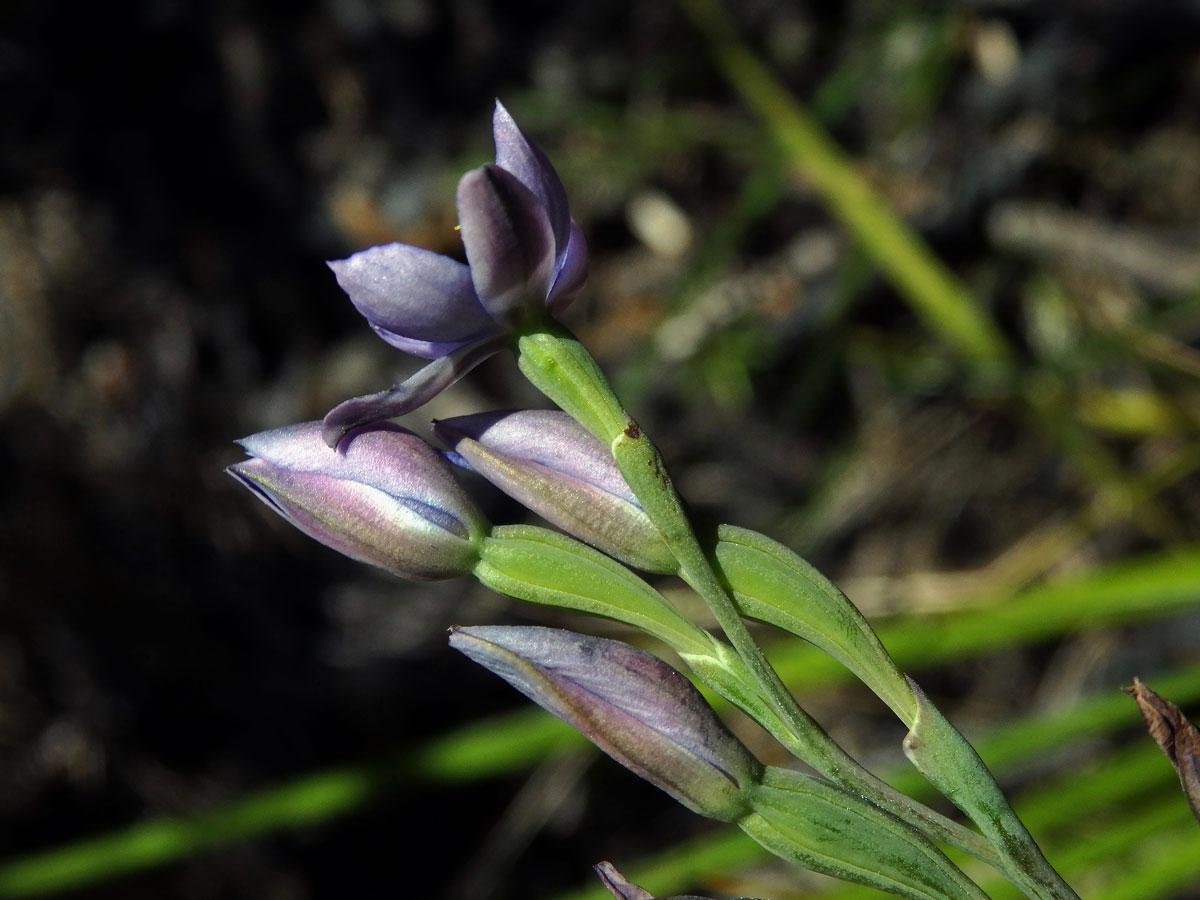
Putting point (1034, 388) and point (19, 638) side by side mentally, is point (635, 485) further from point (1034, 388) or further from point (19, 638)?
point (19, 638)

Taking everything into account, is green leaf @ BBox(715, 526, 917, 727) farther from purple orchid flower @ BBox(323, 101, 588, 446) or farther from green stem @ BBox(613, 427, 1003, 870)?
purple orchid flower @ BBox(323, 101, 588, 446)

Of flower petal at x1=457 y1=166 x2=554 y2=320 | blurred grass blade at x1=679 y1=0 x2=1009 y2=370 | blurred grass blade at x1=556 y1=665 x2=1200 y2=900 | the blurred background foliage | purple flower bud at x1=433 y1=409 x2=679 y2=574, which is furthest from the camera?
the blurred background foliage

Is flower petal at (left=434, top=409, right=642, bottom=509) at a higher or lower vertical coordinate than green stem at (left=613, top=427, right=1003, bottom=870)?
higher

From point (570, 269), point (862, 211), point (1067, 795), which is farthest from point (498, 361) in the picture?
point (570, 269)

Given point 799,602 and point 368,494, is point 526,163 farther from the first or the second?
point 799,602

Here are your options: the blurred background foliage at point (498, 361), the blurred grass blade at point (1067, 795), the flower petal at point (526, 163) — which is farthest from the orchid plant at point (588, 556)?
the blurred background foliage at point (498, 361)

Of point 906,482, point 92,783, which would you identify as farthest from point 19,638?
point 906,482

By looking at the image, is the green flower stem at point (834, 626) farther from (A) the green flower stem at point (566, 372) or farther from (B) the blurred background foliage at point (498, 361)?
(B) the blurred background foliage at point (498, 361)

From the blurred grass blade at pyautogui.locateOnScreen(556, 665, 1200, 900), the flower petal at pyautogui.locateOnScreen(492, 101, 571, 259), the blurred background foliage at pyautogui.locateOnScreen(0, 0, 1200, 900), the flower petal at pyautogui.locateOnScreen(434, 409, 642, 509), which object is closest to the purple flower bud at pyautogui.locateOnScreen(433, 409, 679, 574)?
the flower petal at pyautogui.locateOnScreen(434, 409, 642, 509)
